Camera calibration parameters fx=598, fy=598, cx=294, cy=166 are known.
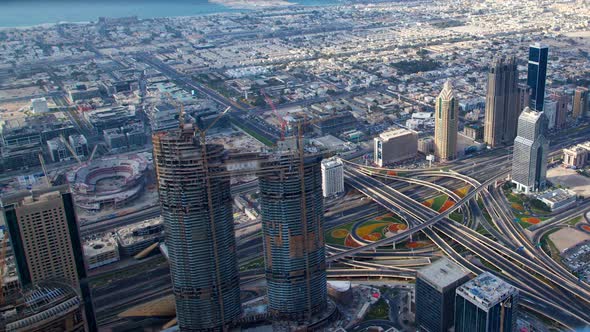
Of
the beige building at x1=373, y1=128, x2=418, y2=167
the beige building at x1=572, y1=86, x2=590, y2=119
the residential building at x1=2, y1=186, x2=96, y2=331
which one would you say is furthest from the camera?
the beige building at x1=572, y1=86, x2=590, y2=119

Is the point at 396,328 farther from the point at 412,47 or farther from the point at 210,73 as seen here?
the point at 412,47

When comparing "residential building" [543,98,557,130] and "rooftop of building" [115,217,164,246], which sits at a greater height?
"residential building" [543,98,557,130]

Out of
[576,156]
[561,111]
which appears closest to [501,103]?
[576,156]

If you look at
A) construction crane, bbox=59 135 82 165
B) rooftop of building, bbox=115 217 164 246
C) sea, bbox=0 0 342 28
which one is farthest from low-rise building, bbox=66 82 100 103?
sea, bbox=0 0 342 28

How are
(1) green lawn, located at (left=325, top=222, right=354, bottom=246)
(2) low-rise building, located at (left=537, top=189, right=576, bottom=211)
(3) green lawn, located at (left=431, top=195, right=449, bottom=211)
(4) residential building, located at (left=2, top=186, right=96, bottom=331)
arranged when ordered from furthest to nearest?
(3) green lawn, located at (left=431, top=195, right=449, bottom=211), (2) low-rise building, located at (left=537, top=189, right=576, bottom=211), (1) green lawn, located at (left=325, top=222, right=354, bottom=246), (4) residential building, located at (left=2, top=186, right=96, bottom=331)

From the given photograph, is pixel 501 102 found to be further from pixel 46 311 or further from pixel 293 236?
pixel 46 311

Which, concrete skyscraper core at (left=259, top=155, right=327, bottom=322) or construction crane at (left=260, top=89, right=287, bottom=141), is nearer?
concrete skyscraper core at (left=259, top=155, right=327, bottom=322)

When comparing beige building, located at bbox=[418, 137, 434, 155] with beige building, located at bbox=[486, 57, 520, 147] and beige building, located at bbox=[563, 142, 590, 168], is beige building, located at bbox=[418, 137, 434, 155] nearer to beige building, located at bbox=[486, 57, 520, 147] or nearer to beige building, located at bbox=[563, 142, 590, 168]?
beige building, located at bbox=[486, 57, 520, 147]

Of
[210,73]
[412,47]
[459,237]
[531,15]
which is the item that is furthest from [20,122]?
[531,15]
